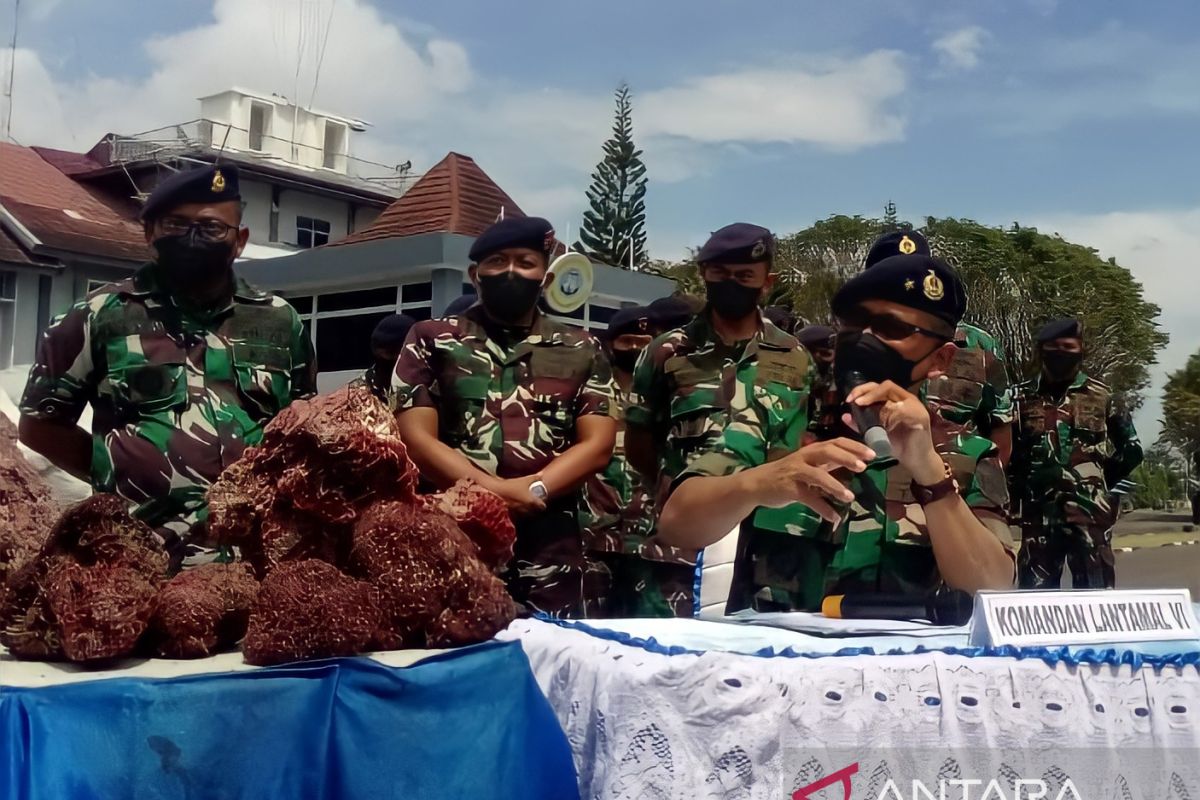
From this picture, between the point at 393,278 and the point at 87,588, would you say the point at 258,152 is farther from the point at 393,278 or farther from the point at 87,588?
the point at 87,588

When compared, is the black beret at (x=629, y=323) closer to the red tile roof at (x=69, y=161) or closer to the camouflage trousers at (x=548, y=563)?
the camouflage trousers at (x=548, y=563)

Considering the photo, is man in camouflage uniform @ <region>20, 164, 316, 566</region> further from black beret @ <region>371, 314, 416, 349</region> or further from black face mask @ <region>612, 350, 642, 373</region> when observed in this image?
black beret @ <region>371, 314, 416, 349</region>

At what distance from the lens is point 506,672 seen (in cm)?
152

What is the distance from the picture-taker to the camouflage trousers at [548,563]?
273 cm

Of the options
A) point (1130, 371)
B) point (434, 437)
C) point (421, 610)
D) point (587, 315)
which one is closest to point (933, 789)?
point (421, 610)

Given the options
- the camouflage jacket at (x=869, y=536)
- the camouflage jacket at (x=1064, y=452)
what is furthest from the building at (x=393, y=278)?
the camouflage jacket at (x=869, y=536)

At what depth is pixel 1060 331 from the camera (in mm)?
5414

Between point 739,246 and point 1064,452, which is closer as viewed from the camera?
point 739,246

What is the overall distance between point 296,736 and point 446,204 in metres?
21.4

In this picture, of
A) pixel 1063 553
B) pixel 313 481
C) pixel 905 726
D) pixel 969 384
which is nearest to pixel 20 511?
pixel 313 481

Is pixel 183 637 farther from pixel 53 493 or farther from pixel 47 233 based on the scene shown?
pixel 47 233

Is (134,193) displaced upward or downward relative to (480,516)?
upward

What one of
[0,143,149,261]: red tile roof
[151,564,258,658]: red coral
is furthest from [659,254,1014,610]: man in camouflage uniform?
[0,143,149,261]: red tile roof

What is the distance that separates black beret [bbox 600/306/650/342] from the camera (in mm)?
4379
